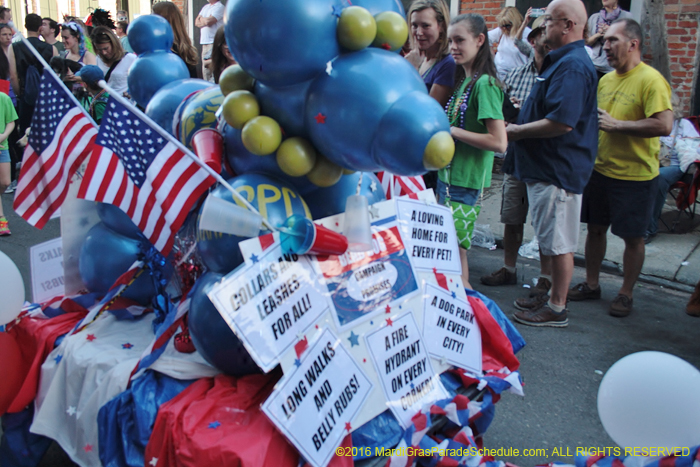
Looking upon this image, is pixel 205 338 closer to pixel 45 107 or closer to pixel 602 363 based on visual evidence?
pixel 45 107

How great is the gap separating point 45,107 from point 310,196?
97 centimetres

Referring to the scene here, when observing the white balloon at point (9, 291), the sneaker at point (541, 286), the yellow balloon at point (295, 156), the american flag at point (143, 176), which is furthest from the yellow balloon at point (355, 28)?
the sneaker at point (541, 286)

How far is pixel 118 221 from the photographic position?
225cm

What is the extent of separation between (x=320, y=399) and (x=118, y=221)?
1.21 m

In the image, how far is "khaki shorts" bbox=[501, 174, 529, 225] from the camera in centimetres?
427

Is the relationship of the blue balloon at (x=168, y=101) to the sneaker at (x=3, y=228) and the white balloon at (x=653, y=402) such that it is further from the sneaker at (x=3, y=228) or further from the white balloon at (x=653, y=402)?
the sneaker at (x=3, y=228)

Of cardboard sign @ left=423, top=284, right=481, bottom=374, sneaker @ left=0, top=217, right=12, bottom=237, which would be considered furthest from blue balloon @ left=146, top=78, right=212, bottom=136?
sneaker @ left=0, top=217, right=12, bottom=237

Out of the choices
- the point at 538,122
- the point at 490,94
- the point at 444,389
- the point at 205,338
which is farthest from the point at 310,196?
the point at 538,122

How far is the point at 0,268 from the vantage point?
1913 millimetres

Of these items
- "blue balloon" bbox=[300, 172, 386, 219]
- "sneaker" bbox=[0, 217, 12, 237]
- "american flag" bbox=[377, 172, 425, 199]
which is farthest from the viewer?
"sneaker" bbox=[0, 217, 12, 237]

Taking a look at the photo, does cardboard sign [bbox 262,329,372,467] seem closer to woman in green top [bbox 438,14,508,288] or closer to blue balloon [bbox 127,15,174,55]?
blue balloon [bbox 127,15,174,55]

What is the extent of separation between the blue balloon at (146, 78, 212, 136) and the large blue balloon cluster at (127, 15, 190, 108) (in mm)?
111

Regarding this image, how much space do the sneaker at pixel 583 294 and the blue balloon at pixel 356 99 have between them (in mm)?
3212

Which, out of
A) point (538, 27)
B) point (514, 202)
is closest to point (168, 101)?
point (514, 202)
